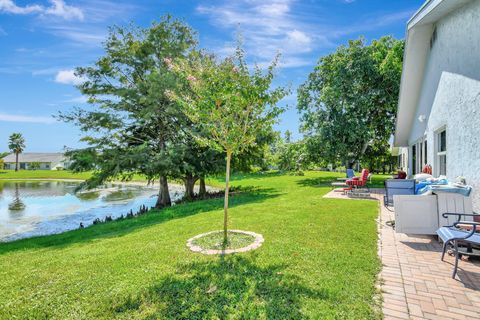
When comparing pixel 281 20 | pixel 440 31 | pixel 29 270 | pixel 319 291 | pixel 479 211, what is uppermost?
pixel 281 20

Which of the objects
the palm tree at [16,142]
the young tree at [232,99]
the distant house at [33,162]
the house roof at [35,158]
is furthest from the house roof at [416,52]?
the house roof at [35,158]

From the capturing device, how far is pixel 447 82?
7.27 meters

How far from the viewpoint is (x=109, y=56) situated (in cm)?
1566

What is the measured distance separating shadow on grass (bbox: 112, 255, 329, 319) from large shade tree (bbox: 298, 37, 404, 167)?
16201 mm

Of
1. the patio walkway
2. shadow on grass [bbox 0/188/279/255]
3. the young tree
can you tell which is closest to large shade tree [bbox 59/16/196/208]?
shadow on grass [bbox 0/188/279/255]

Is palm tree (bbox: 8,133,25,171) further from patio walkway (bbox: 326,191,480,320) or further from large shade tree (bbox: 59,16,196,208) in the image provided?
patio walkway (bbox: 326,191,480,320)

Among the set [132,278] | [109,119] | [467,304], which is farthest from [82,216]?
[467,304]

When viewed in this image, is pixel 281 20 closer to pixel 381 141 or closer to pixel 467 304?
pixel 467 304

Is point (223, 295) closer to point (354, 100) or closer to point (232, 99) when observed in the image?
point (232, 99)

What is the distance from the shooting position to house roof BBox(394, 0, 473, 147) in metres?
7.20

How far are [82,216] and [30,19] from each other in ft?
32.5

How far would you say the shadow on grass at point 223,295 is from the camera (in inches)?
121

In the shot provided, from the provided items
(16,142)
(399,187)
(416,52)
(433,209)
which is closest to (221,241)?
(433,209)

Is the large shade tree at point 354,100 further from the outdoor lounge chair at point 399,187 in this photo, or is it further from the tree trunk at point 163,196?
the outdoor lounge chair at point 399,187
